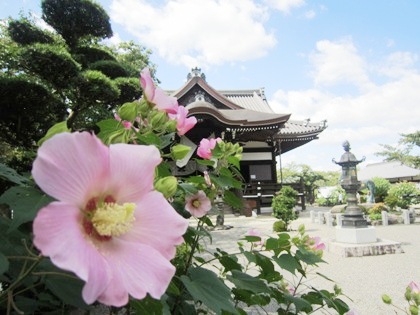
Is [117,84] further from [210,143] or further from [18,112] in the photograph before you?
[210,143]

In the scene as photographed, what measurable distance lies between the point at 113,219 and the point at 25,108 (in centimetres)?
683

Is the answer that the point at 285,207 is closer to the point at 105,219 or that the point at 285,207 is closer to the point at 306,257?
the point at 306,257

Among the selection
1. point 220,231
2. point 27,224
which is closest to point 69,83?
point 220,231

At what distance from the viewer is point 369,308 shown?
3.10 metres

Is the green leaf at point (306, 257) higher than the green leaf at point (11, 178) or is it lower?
lower

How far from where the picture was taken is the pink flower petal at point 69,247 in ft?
1.06

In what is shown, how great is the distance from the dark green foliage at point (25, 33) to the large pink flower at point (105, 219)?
7.60m

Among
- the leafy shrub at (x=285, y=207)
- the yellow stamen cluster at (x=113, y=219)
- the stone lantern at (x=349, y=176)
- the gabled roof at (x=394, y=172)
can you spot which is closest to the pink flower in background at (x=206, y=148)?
the yellow stamen cluster at (x=113, y=219)

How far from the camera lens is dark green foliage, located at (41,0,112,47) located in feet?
22.7

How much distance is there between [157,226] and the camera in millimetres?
469

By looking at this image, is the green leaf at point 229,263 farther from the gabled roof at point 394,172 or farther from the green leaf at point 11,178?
the gabled roof at point 394,172

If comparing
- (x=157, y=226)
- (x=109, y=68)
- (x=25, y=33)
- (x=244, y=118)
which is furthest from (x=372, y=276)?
(x=244, y=118)

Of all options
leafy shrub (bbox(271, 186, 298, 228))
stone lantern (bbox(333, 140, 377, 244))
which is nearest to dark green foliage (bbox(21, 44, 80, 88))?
stone lantern (bbox(333, 140, 377, 244))

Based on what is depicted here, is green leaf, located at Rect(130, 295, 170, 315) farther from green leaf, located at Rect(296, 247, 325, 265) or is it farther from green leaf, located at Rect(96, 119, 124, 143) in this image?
green leaf, located at Rect(296, 247, 325, 265)
